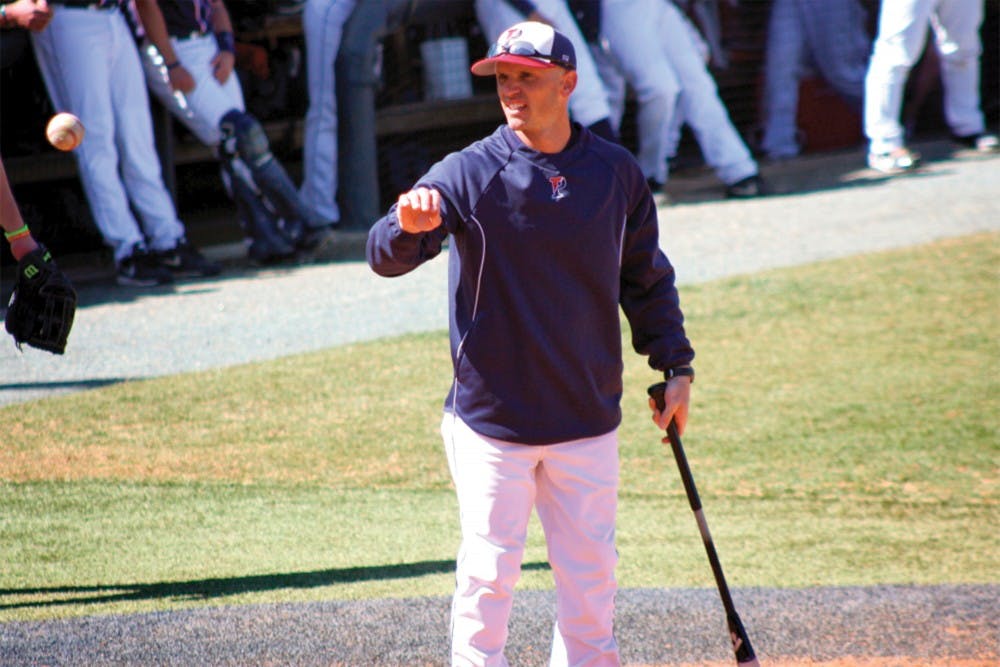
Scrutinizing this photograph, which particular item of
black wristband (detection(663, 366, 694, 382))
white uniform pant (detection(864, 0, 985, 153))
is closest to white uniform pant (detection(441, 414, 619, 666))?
black wristband (detection(663, 366, 694, 382))

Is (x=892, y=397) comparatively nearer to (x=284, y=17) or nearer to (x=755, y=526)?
(x=755, y=526)

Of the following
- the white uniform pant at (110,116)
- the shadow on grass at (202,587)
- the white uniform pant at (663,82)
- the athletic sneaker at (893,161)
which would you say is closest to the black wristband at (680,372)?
the shadow on grass at (202,587)

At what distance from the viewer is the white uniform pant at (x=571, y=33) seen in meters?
9.30

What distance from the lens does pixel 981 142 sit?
12047mm

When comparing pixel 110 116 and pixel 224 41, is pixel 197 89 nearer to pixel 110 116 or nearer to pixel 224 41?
pixel 224 41

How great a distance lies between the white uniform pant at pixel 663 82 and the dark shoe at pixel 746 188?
0.04 metres

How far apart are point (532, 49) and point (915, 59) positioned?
26.9 ft

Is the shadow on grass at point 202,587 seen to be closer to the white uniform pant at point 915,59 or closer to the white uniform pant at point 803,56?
the white uniform pant at point 915,59

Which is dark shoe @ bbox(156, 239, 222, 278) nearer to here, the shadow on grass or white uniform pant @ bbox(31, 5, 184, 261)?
white uniform pant @ bbox(31, 5, 184, 261)

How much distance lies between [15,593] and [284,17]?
6527mm

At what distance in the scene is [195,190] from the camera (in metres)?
10.2

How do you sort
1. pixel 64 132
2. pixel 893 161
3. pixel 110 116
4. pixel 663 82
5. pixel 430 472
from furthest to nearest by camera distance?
pixel 893 161
pixel 663 82
pixel 110 116
pixel 430 472
pixel 64 132

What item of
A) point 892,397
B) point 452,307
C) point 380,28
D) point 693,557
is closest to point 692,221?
point 380,28

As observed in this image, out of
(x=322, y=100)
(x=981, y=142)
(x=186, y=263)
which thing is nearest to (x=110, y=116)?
(x=186, y=263)
